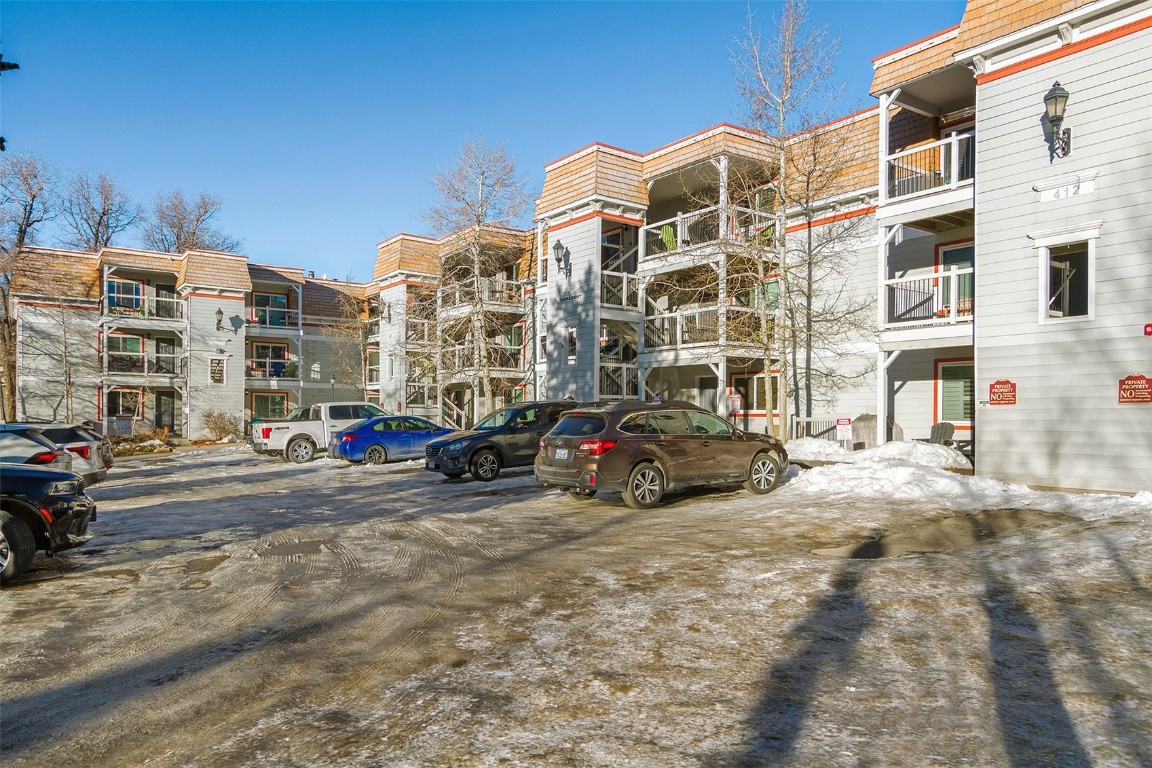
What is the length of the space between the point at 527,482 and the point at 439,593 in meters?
9.20

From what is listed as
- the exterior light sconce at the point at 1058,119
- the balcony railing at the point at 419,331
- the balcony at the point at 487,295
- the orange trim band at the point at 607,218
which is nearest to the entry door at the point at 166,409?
the balcony railing at the point at 419,331

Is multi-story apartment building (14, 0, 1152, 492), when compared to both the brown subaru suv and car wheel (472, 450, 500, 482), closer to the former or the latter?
the brown subaru suv

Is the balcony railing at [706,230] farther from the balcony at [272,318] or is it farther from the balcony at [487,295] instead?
the balcony at [272,318]

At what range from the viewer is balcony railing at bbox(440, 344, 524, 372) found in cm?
2927

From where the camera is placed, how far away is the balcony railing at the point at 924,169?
17.7 meters

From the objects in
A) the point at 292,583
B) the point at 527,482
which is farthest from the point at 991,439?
the point at 292,583

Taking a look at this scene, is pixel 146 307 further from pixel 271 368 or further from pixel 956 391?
pixel 956 391

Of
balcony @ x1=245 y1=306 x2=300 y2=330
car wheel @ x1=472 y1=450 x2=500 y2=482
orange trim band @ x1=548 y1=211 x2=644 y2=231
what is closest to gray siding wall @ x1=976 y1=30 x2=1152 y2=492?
car wheel @ x1=472 y1=450 x2=500 y2=482

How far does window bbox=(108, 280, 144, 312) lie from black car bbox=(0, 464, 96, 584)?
32.1 m

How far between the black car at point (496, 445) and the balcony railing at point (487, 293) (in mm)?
11970

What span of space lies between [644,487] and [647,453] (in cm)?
55

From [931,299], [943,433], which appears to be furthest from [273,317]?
[943,433]

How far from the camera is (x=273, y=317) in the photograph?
141ft

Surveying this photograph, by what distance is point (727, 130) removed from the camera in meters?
22.6
